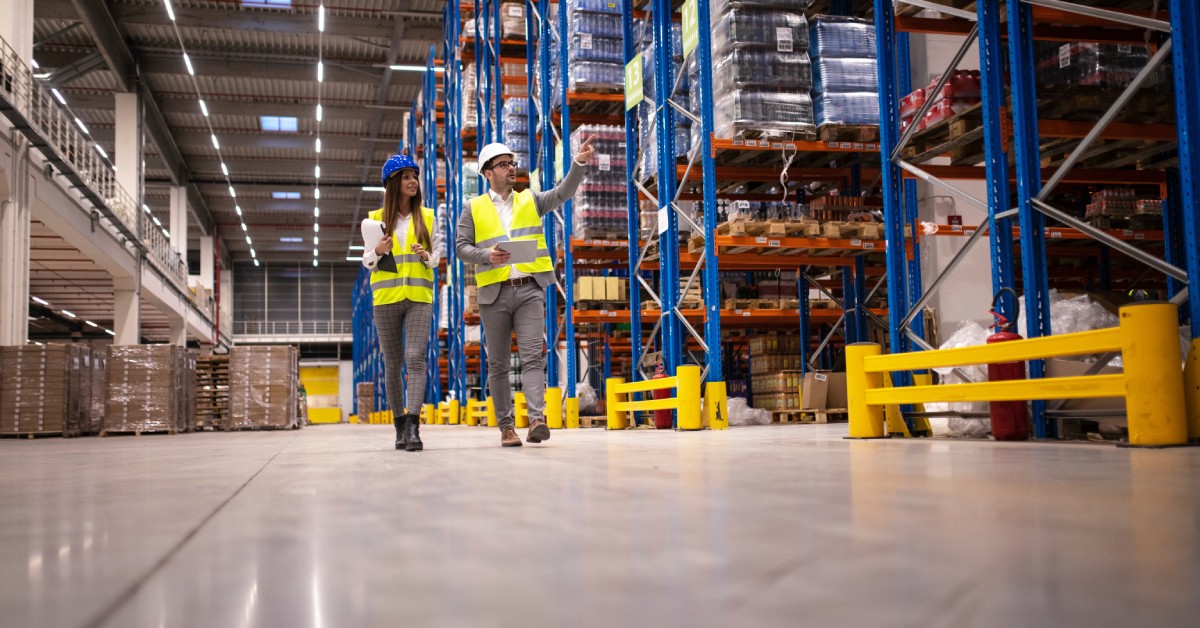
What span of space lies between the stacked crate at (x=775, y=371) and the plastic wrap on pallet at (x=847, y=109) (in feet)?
12.3

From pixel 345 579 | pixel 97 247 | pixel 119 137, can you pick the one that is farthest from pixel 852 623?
pixel 119 137

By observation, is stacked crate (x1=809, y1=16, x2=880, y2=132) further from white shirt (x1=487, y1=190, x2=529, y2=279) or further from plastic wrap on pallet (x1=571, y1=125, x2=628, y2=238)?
white shirt (x1=487, y1=190, x2=529, y2=279)

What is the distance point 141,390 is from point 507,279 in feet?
35.9

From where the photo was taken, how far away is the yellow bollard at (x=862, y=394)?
18.0 ft

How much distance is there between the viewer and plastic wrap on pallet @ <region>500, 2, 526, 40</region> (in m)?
13.9

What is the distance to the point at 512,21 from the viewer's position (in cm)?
1387

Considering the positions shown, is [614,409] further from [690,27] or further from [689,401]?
[690,27]

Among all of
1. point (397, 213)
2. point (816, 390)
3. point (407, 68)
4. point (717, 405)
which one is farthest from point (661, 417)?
point (407, 68)

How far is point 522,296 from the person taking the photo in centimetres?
580

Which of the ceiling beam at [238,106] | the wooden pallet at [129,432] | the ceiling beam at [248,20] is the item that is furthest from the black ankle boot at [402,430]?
the ceiling beam at [238,106]

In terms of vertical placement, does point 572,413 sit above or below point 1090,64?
below

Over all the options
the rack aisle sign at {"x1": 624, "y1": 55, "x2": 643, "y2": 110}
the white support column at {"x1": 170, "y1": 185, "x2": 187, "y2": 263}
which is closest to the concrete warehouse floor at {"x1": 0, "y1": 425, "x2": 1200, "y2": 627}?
the rack aisle sign at {"x1": 624, "y1": 55, "x2": 643, "y2": 110}

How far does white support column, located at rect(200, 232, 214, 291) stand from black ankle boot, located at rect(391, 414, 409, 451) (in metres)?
35.3

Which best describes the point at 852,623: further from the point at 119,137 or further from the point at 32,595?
the point at 119,137
